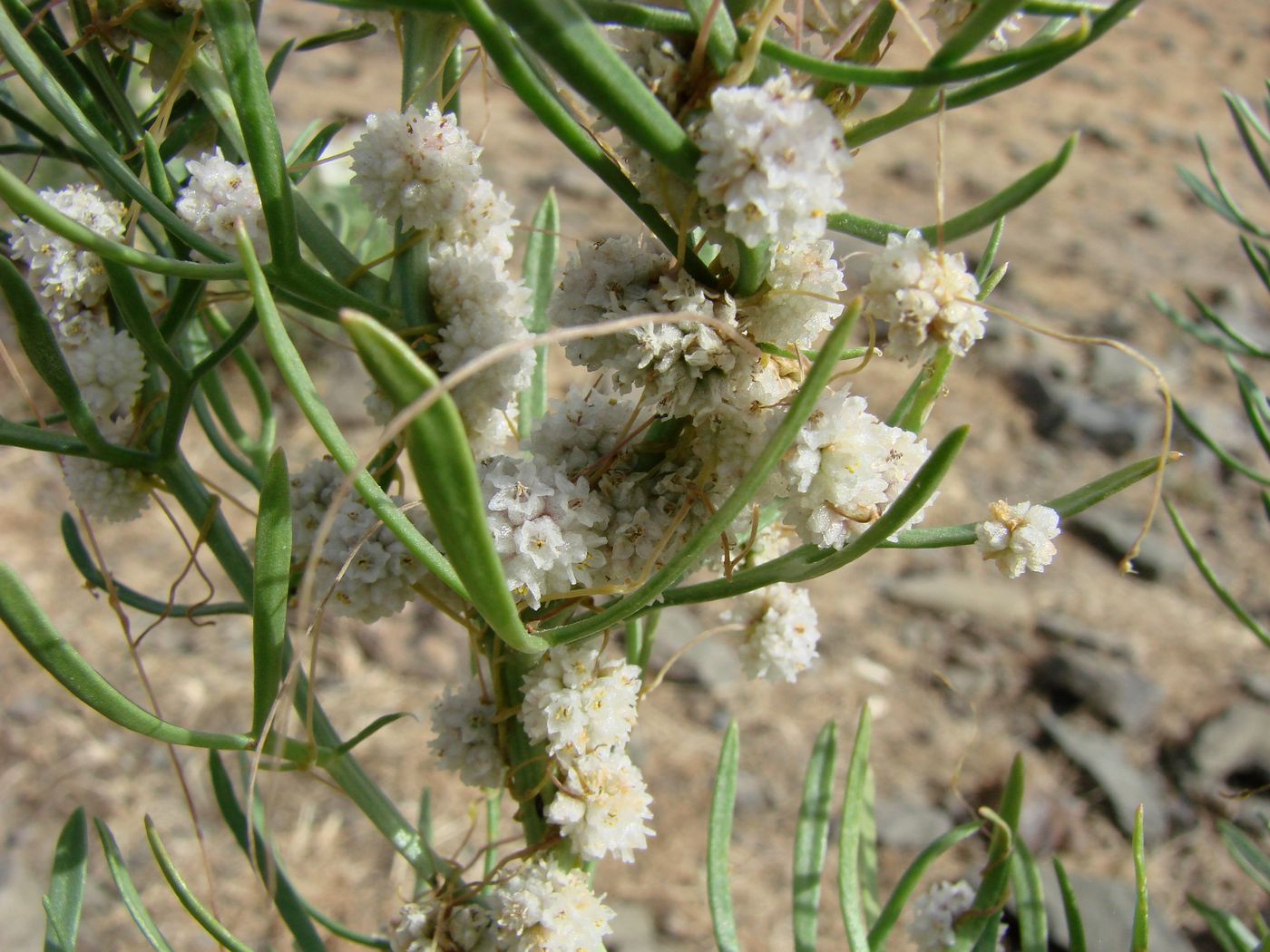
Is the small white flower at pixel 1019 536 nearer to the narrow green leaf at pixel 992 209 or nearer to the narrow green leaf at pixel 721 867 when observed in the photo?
the narrow green leaf at pixel 992 209

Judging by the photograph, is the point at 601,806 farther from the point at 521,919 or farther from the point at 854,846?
the point at 854,846

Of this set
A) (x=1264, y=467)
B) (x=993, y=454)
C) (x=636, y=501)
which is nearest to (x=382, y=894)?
(x=636, y=501)

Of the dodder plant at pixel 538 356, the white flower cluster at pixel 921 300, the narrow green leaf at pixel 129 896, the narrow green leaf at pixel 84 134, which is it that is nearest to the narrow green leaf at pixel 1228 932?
the dodder plant at pixel 538 356

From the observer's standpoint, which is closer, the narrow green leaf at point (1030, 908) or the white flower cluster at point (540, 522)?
the white flower cluster at point (540, 522)

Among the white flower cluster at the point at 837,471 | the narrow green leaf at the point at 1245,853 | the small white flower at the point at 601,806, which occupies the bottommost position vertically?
the narrow green leaf at the point at 1245,853

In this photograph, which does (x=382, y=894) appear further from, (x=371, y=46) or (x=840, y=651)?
(x=371, y=46)
